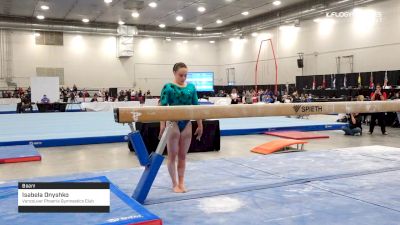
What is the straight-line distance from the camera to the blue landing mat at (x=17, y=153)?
6.76 metres

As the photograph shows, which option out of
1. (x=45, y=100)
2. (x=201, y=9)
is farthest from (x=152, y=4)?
(x=45, y=100)

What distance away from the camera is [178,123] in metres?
4.06

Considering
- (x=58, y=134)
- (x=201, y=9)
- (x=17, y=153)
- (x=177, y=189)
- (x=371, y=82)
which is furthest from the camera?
(x=201, y=9)

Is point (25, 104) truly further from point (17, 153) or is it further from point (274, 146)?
point (274, 146)

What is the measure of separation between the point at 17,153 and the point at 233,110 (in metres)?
4.96

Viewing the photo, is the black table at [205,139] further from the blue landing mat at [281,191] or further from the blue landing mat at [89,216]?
the blue landing mat at [89,216]

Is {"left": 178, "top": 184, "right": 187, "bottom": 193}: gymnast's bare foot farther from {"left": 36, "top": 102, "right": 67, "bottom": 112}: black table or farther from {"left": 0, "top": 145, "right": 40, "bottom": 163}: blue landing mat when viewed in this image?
{"left": 36, "top": 102, "right": 67, "bottom": 112}: black table

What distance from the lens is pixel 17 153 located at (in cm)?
721

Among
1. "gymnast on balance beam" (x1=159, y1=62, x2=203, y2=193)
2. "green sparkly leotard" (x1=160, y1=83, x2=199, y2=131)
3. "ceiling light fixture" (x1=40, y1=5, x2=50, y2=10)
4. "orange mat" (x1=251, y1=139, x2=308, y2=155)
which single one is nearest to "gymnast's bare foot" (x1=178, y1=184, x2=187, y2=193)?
"gymnast on balance beam" (x1=159, y1=62, x2=203, y2=193)

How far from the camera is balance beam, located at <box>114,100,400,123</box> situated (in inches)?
145

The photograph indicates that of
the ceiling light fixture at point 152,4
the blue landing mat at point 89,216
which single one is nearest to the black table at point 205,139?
the blue landing mat at point 89,216

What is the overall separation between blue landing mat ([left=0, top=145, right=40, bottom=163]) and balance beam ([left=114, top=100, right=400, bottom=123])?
13.1 feet

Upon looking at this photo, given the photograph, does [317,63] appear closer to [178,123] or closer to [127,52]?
[127,52]

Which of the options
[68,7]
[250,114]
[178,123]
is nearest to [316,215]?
[250,114]
